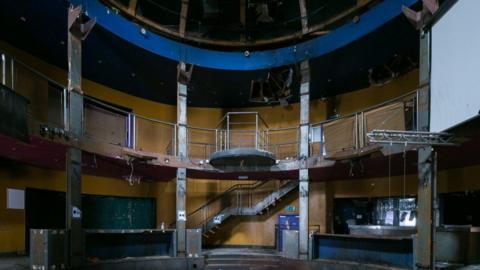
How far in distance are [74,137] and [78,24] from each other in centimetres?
336

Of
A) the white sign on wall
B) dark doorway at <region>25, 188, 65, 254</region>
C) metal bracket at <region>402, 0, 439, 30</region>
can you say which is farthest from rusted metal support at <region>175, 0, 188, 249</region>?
the white sign on wall

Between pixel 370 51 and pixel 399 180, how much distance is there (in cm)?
567

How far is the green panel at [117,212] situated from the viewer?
61.0 ft

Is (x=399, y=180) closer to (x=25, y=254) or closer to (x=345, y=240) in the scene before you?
(x=345, y=240)

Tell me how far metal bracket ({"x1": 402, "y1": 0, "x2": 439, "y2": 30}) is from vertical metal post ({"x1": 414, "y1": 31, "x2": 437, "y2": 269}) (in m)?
0.33

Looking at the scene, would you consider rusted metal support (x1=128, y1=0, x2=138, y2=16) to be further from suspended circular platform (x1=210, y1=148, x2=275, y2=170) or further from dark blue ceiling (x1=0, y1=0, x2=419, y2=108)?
suspended circular platform (x1=210, y1=148, x2=275, y2=170)

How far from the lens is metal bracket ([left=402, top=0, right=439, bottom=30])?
10953 millimetres

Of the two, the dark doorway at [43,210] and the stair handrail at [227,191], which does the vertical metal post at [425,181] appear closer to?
the stair handrail at [227,191]

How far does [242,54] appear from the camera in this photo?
17125 millimetres

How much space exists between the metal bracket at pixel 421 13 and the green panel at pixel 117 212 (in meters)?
14.3

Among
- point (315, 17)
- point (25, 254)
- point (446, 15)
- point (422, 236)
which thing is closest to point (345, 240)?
point (422, 236)

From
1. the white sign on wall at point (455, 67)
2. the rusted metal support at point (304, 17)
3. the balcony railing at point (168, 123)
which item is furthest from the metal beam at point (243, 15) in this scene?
the white sign on wall at point (455, 67)

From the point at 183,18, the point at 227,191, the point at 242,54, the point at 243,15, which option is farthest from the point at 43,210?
the point at 243,15

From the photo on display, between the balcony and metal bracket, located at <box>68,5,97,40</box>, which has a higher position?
metal bracket, located at <box>68,5,97,40</box>
